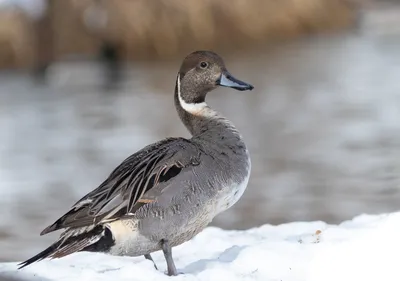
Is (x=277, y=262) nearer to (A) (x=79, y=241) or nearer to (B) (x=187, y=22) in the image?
(A) (x=79, y=241)

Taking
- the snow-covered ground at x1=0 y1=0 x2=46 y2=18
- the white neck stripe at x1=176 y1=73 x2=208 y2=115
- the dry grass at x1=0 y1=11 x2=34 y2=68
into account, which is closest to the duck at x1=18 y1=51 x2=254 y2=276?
the white neck stripe at x1=176 y1=73 x2=208 y2=115

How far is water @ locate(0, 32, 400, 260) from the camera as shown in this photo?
25.9 feet

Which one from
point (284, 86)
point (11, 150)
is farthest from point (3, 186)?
point (284, 86)

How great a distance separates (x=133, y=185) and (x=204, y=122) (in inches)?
26.9

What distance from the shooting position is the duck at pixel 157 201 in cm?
398

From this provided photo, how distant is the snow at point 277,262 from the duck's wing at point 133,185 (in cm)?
26

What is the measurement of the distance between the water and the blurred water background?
2 centimetres

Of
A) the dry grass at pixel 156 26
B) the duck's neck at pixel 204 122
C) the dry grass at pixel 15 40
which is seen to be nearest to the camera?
the duck's neck at pixel 204 122

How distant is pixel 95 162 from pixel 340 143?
2.82m

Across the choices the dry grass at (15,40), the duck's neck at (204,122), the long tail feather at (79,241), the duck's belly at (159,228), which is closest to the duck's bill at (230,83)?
the duck's neck at (204,122)

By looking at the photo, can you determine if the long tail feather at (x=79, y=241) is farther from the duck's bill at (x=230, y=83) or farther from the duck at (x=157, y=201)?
the duck's bill at (x=230, y=83)

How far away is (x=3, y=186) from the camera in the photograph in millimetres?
8945

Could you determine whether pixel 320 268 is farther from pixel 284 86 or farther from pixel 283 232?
pixel 284 86

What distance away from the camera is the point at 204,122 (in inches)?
182
